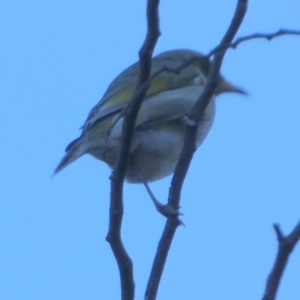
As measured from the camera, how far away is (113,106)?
547 centimetres

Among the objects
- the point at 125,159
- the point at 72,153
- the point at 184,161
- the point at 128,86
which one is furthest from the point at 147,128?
the point at 125,159

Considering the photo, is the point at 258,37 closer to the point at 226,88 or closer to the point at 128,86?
the point at 128,86

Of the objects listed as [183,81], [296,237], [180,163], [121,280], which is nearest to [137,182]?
[183,81]

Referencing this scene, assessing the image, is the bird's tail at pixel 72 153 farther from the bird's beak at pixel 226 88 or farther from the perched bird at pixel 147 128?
the bird's beak at pixel 226 88

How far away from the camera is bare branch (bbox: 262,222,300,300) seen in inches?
89.2

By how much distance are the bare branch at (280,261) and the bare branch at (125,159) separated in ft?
2.77

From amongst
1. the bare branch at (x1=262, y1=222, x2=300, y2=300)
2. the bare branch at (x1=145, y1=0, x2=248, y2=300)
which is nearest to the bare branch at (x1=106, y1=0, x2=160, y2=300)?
the bare branch at (x1=145, y1=0, x2=248, y2=300)

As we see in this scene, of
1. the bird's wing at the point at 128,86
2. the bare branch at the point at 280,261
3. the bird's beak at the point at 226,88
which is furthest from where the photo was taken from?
the bird's beak at the point at 226,88

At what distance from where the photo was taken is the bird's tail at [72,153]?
5.09 m

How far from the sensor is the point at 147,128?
547 cm

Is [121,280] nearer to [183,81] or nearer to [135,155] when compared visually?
[135,155]

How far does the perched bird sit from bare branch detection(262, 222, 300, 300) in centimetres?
284

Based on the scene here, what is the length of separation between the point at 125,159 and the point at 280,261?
1.24 metres

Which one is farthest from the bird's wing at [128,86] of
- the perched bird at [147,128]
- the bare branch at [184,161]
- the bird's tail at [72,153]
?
the bare branch at [184,161]
